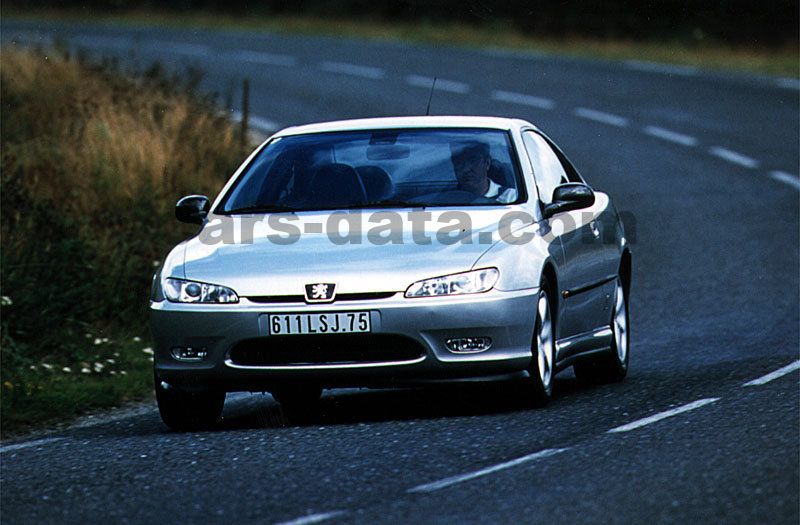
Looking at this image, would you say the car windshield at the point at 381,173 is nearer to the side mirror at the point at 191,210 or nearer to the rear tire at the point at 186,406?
the side mirror at the point at 191,210

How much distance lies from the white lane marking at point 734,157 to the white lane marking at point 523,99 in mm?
4858

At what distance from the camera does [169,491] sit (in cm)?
778

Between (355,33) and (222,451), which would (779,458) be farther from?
(355,33)

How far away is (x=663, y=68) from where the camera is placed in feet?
119

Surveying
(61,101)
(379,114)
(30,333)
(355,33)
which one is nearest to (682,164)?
(379,114)

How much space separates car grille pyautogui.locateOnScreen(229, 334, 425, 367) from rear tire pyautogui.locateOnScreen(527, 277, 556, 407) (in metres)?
0.68

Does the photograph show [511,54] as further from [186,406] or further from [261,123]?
[186,406]

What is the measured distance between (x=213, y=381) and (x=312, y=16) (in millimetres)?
44036

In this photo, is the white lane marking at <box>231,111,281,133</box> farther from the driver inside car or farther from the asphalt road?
the driver inside car

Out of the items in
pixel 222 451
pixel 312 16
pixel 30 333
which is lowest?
pixel 312 16

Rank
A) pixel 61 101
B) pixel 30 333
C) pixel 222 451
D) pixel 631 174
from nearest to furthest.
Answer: pixel 222 451 → pixel 30 333 → pixel 61 101 → pixel 631 174

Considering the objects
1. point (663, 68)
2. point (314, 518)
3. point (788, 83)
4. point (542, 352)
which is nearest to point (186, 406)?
point (542, 352)

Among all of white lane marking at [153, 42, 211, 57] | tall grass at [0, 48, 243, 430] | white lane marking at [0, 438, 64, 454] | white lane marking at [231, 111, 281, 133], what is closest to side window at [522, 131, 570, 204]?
white lane marking at [0, 438, 64, 454]

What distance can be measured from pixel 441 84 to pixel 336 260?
81.0 feet
